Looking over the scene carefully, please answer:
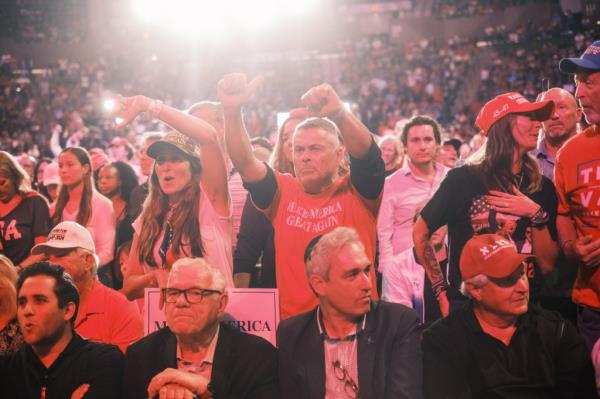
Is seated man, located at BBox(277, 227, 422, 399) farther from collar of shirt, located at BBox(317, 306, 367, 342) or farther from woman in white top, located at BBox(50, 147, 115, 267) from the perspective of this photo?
woman in white top, located at BBox(50, 147, 115, 267)

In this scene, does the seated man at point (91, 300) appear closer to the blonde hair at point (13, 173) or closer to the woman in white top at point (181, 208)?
the woman in white top at point (181, 208)

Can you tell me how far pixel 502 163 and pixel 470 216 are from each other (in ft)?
0.86

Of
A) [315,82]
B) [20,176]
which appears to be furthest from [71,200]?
[315,82]

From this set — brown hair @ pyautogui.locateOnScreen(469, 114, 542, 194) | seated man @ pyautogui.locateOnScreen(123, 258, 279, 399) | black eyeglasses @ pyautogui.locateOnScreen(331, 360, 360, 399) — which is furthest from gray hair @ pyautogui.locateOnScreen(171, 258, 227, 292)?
brown hair @ pyautogui.locateOnScreen(469, 114, 542, 194)

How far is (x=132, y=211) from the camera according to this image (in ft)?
17.2

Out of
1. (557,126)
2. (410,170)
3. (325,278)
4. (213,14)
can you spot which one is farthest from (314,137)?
(213,14)

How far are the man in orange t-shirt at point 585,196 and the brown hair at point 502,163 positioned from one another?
148 mm

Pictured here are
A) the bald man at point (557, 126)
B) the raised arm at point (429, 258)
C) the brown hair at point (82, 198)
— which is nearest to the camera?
the raised arm at point (429, 258)

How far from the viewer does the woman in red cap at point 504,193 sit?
10.0 feet

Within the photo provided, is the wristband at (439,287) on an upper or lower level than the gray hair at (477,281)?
lower

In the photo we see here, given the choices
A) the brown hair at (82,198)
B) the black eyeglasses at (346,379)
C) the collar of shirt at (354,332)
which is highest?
the brown hair at (82,198)

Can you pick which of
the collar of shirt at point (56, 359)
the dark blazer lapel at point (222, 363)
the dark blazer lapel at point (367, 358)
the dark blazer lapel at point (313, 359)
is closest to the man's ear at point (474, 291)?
the dark blazer lapel at point (367, 358)

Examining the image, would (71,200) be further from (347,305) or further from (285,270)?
(347,305)

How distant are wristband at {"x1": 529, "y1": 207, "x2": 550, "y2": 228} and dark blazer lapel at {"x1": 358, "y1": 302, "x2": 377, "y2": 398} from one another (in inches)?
31.6
